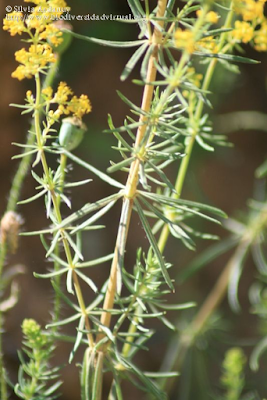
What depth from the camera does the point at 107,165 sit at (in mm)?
1118

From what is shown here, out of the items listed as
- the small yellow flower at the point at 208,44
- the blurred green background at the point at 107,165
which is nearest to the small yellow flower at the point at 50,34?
the small yellow flower at the point at 208,44

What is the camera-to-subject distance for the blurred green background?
1.03 metres

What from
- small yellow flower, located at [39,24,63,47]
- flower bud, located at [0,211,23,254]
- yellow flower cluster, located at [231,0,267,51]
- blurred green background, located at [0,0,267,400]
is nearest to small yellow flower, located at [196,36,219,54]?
yellow flower cluster, located at [231,0,267,51]

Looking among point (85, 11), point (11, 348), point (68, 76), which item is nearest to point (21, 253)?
point (11, 348)

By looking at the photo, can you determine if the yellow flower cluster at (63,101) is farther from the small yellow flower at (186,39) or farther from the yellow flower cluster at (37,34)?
the small yellow flower at (186,39)

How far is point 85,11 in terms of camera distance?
1075 mm

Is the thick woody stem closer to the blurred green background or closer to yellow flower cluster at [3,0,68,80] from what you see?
yellow flower cluster at [3,0,68,80]

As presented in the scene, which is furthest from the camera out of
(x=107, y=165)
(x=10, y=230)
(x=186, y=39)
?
(x=107, y=165)

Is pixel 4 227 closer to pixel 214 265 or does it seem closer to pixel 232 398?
pixel 232 398

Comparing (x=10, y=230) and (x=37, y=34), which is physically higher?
(x=37, y=34)

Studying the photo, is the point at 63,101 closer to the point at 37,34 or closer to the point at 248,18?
the point at 37,34

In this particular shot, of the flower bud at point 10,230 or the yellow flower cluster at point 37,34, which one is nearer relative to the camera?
the yellow flower cluster at point 37,34

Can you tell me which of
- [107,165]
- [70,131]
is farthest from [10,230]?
[107,165]

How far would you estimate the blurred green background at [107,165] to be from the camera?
1025 mm
